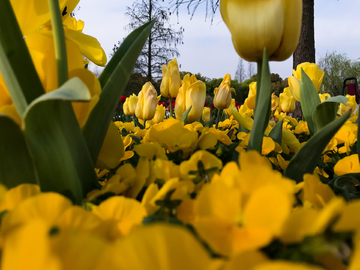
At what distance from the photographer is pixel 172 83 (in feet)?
5.52

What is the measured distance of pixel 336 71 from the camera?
20453mm

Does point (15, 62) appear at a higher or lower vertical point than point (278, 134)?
higher

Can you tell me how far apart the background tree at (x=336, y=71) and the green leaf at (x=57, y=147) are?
71.4ft

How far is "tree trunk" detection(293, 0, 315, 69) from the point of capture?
438cm

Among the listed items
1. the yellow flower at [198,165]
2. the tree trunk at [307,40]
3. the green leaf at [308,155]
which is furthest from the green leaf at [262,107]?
the tree trunk at [307,40]

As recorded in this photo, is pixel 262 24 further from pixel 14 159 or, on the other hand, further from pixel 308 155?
pixel 14 159

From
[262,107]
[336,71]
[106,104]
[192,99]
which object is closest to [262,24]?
[262,107]

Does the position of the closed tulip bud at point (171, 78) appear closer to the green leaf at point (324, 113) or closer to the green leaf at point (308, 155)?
the green leaf at point (324, 113)

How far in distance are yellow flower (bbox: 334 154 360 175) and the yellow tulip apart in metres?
0.27

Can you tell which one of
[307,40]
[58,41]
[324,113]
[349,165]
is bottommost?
[349,165]

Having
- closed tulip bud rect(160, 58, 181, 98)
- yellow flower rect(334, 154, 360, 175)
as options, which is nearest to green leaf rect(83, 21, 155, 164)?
yellow flower rect(334, 154, 360, 175)

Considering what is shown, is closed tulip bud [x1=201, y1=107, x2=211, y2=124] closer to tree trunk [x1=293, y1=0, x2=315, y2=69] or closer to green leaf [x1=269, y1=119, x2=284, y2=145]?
green leaf [x1=269, y1=119, x2=284, y2=145]

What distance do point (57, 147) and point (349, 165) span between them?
566 millimetres

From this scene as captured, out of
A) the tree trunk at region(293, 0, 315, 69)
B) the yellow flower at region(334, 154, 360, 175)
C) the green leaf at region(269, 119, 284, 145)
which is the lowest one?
the yellow flower at region(334, 154, 360, 175)
